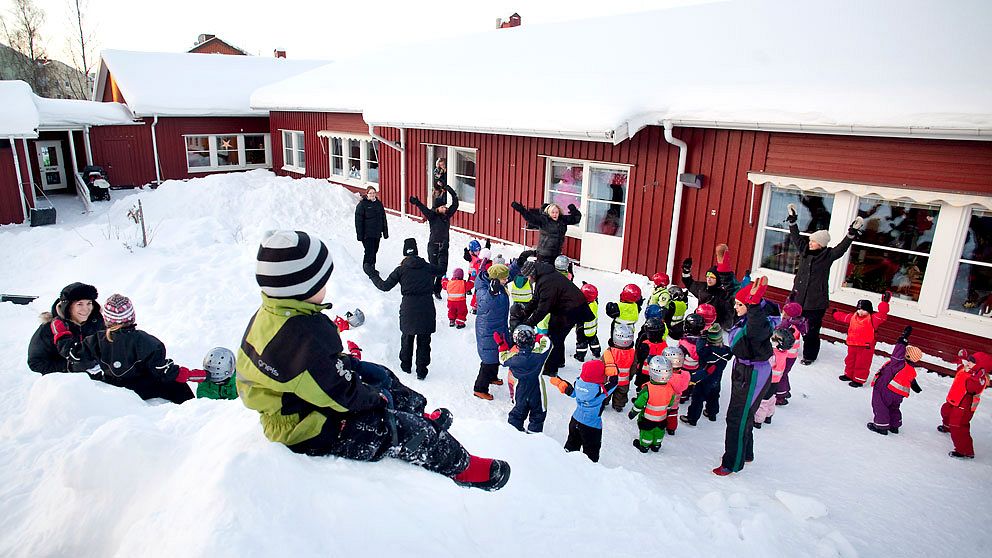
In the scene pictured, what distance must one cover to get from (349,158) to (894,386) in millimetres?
15564

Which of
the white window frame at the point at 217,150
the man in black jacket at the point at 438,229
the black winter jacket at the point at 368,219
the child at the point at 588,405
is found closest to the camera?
the child at the point at 588,405

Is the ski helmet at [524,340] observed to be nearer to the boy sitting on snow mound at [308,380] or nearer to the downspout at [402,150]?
the boy sitting on snow mound at [308,380]

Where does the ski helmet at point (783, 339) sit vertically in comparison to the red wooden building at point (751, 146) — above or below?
below

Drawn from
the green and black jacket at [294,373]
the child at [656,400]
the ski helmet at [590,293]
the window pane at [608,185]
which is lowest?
the child at [656,400]

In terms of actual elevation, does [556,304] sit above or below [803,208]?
below

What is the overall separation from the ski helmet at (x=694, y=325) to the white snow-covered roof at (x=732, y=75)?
3.41 m

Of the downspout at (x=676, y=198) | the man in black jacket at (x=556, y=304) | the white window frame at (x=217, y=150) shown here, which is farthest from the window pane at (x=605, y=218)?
the white window frame at (x=217, y=150)

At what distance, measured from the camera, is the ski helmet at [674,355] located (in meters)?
5.28

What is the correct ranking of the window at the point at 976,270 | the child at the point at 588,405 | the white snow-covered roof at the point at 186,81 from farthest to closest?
the white snow-covered roof at the point at 186,81
the window at the point at 976,270
the child at the point at 588,405

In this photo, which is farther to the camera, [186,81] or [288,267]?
[186,81]

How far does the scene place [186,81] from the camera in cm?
2194

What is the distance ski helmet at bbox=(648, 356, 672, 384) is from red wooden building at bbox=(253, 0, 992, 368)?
4.14m

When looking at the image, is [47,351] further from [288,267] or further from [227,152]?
[227,152]

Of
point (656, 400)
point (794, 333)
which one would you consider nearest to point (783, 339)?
point (794, 333)
